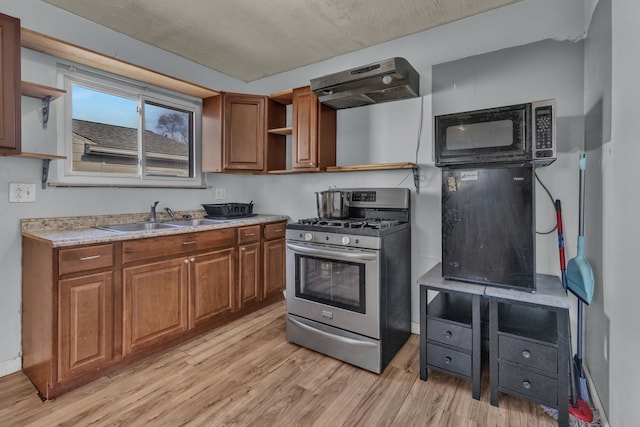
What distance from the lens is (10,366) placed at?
204 centimetres

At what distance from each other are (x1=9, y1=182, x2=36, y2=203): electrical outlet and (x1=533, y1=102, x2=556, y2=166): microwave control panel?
321 centimetres

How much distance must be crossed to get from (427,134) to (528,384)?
1.86 metres

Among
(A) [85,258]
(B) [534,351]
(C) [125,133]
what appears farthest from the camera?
(C) [125,133]

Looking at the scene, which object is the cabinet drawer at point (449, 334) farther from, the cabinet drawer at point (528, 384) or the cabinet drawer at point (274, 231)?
the cabinet drawer at point (274, 231)

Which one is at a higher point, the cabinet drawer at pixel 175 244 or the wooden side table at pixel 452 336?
the cabinet drawer at pixel 175 244

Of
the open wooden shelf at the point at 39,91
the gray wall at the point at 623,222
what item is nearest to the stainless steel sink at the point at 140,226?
the open wooden shelf at the point at 39,91

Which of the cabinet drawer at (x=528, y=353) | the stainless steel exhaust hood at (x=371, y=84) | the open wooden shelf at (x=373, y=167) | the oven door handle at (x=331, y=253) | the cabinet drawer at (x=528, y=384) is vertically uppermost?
the stainless steel exhaust hood at (x=371, y=84)

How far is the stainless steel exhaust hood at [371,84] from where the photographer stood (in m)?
2.19

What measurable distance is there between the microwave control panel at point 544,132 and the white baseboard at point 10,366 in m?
3.51

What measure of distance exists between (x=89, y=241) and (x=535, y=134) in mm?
2667

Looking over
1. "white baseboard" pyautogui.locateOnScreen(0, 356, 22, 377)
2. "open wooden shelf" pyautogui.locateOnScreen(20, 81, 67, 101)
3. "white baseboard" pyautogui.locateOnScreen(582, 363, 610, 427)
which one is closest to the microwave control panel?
"white baseboard" pyautogui.locateOnScreen(582, 363, 610, 427)

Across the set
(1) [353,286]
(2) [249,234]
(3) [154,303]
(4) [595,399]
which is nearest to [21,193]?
(3) [154,303]

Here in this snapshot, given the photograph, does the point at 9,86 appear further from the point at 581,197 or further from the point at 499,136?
the point at 581,197

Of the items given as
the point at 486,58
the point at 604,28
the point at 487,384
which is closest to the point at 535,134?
the point at 604,28
